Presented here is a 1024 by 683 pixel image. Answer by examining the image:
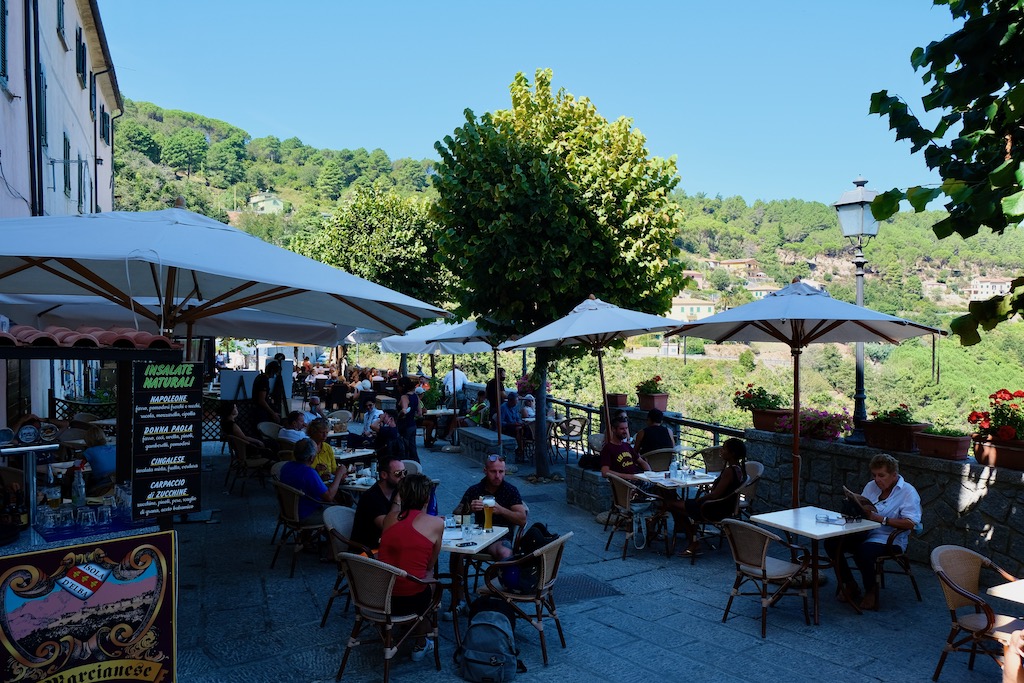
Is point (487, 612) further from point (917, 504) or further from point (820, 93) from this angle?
point (820, 93)

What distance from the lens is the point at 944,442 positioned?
673cm

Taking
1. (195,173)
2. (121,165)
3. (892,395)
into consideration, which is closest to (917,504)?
(892,395)

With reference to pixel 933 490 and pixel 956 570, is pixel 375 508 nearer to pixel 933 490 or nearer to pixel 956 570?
pixel 956 570

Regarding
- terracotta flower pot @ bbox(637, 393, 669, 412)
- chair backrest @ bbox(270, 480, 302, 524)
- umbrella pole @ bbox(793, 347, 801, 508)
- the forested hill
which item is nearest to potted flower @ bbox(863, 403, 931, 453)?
umbrella pole @ bbox(793, 347, 801, 508)

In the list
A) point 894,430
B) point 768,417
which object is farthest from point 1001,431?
point 768,417

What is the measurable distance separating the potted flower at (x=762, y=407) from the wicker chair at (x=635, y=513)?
1692 mm

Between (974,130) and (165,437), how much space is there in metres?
4.61

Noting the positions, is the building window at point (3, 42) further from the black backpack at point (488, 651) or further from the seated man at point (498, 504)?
the black backpack at point (488, 651)

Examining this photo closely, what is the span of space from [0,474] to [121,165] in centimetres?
9961

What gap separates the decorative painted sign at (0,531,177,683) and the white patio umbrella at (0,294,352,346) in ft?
10.7

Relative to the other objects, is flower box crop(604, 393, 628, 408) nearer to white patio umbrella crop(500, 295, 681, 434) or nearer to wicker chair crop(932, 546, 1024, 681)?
white patio umbrella crop(500, 295, 681, 434)

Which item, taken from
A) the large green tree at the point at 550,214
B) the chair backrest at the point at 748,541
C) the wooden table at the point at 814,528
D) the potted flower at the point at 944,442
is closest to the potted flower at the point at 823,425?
the potted flower at the point at 944,442

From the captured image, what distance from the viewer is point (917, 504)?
19.8ft

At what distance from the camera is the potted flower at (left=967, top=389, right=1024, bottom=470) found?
6172mm
